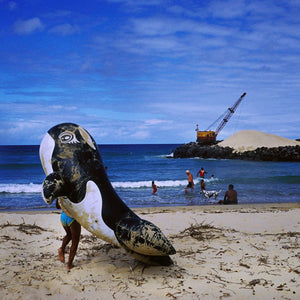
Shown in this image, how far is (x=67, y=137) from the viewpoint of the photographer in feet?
16.4

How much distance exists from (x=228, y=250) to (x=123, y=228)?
232 centimetres

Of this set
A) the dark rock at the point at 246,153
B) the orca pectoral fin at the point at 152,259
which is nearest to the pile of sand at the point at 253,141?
the dark rock at the point at 246,153

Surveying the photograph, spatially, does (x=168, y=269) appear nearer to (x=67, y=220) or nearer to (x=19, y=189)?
(x=67, y=220)

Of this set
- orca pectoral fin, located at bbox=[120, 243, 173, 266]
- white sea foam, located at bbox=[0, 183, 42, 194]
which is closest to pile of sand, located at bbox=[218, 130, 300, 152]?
white sea foam, located at bbox=[0, 183, 42, 194]

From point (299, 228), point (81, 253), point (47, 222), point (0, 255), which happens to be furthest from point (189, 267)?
point (47, 222)

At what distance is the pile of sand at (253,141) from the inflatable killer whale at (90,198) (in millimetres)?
48800

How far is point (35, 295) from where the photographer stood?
4.42m

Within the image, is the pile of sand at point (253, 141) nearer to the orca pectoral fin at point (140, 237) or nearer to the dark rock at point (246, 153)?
the dark rock at point (246, 153)

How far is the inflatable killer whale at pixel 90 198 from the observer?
4586mm

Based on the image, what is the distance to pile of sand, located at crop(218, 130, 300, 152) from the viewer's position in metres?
52.9

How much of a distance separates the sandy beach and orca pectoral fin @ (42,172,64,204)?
4.12ft

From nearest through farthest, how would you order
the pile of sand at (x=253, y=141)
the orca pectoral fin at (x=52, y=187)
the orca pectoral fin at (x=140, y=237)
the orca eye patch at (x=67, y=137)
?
the orca pectoral fin at (x=52, y=187), the orca pectoral fin at (x=140, y=237), the orca eye patch at (x=67, y=137), the pile of sand at (x=253, y=141)

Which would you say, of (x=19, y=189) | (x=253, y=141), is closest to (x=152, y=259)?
(x=19, y=189)

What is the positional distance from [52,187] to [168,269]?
6.87 ft
